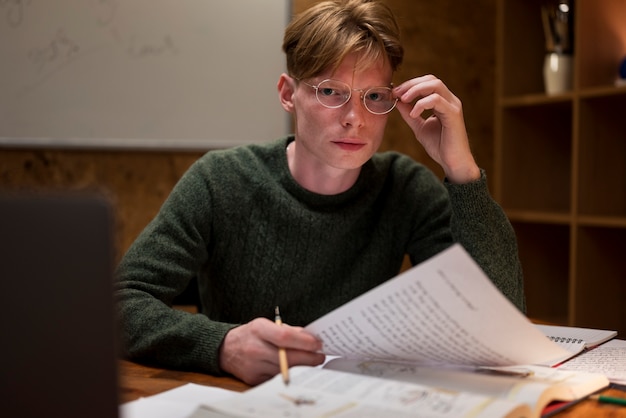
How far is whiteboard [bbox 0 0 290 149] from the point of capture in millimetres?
2133

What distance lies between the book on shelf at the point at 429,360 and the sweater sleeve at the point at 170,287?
24 centimetres

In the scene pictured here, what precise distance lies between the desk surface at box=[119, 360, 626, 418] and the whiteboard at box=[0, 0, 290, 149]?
1.28 meters

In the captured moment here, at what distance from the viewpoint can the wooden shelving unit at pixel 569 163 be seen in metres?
2.30

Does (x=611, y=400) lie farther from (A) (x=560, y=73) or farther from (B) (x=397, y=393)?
(A) (x=560, y=73)

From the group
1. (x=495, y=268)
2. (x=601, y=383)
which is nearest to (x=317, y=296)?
(x=495, y=268)

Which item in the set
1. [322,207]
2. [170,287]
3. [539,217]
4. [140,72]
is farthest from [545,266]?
[170,287]

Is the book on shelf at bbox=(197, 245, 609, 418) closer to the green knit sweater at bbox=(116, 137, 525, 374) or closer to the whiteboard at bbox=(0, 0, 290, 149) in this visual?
the green knit sweater at bbox=(116, 137, 525, 374)

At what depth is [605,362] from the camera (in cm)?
103

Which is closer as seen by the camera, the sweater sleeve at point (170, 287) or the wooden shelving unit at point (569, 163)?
the sweater sleeve at point (170, 287)

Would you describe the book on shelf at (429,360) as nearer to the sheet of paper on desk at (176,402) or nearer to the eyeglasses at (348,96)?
the sheet of paper on desk at (176,402)

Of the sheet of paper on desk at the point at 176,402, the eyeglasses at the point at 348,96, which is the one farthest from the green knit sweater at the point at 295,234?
the sheet of paper on desk at the point at 176,402

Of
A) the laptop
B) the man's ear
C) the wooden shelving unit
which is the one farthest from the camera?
the wooden shelving unit

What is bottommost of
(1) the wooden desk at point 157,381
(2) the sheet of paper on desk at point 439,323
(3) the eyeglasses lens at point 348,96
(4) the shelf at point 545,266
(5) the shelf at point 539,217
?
(4) the shelf at point 545,266

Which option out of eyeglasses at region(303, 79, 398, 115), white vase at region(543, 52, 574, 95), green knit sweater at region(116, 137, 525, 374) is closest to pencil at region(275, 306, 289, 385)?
green knit sweater at region(116, 137, 525, 374)
